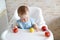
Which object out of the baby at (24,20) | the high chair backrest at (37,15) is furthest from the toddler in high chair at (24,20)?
the high chair backrest at (37,15)

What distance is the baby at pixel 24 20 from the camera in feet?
4.70

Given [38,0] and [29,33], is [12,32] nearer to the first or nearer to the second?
[29,33]

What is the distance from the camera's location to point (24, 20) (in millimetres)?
1482

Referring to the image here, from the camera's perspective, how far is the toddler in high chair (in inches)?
56.5

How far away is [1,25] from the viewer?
6.51 ft

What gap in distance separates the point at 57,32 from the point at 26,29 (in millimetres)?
768

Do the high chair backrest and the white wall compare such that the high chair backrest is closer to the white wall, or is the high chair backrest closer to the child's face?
the child's face

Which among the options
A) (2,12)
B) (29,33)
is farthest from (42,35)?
(2,12)

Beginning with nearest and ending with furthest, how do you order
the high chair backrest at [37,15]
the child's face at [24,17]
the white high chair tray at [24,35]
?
the white high chair tray at [24,35] → the child's face at [24,17] → the high chair backrest at [37,15]

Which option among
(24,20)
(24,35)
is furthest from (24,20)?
(24,35)

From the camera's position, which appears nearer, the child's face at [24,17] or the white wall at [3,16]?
the child's face at [24,17]

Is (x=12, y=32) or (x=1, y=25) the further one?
(x=1, y=25)

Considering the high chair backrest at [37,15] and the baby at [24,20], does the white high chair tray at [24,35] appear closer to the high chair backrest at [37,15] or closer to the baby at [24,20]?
the baby at [24,20]

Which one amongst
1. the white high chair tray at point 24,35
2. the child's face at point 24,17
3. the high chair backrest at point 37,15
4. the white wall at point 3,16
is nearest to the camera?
the white high chair tray at point 24,35
